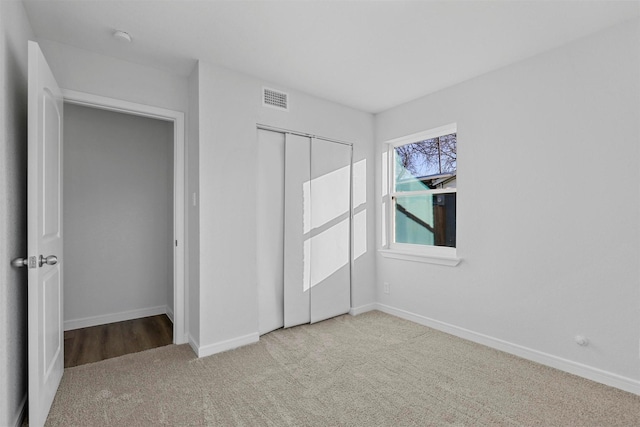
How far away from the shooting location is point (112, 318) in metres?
3.54

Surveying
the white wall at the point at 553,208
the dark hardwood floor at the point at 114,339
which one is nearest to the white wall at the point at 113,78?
the dark hardwood floor at the point at 114,339

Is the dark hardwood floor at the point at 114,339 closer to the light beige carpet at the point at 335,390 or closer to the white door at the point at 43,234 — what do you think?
the light beige carpet at the point at 335,390

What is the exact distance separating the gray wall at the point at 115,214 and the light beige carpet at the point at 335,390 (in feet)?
4.08

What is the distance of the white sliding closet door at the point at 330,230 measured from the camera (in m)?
3.42

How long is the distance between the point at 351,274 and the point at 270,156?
5.41ft

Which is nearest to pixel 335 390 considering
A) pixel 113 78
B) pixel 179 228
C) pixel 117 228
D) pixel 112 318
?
pixel 179 228

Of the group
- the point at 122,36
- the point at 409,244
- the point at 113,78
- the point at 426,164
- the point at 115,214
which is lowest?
the point at 409,244

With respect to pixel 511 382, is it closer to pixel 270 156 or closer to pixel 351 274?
pixel 351 274

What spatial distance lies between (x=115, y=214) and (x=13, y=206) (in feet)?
6.56

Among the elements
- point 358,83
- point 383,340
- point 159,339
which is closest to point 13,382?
point 159,339

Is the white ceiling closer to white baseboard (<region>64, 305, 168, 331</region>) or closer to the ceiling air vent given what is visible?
the ceiling air vent

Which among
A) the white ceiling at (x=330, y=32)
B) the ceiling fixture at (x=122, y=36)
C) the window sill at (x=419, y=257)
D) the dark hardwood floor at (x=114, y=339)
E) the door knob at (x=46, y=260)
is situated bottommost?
the dark hardwood floor at (x=114, y=339)

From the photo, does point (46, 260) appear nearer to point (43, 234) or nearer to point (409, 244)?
point (43, 234)

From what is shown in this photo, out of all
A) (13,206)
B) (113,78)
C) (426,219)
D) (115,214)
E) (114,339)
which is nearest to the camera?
(13,206)
